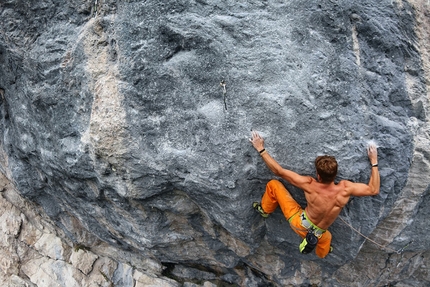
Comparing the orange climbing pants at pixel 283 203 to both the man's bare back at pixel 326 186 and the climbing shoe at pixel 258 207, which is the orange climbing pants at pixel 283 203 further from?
the man's bare back at pixel 326 186

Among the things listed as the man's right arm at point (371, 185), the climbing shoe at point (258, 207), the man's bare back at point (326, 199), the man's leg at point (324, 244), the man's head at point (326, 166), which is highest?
the man's head at point (326, 166)

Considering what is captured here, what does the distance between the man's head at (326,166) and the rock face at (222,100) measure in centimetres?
18

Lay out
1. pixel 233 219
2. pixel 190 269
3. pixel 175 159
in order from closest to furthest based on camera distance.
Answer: pixel 175 159 → pixel 233 219 → pixel 190 269

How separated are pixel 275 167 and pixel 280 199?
1.43 ft

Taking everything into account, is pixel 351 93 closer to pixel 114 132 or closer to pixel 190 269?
pixel 114 132

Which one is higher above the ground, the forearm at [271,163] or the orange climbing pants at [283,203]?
the forearm at [271,163]

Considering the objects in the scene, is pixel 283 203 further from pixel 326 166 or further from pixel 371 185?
pixel 371 185

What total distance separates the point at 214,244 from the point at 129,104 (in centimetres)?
214

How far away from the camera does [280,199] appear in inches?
136

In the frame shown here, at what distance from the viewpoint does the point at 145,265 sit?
5242 millimetres

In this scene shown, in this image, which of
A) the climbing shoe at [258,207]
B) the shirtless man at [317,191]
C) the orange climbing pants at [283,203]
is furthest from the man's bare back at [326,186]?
the climbing shoe at [258,207]

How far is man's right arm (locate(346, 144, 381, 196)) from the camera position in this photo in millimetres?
3184

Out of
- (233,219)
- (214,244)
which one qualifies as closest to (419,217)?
(233,219)

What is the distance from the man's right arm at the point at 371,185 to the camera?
3.18 meters
